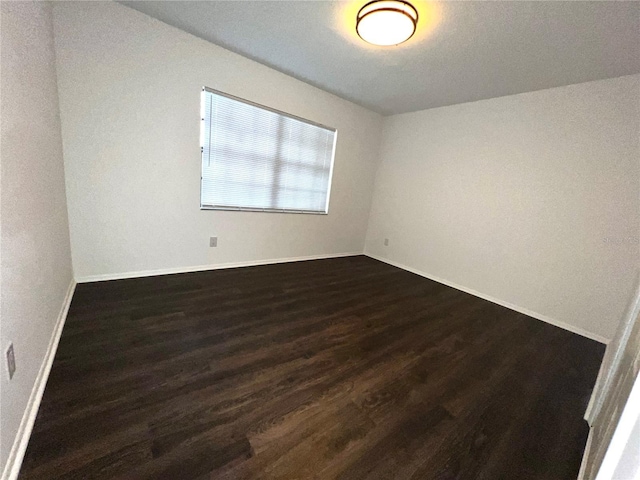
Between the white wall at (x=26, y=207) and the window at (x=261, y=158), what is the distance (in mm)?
1357

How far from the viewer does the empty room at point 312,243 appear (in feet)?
3.84

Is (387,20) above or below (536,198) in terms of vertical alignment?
above

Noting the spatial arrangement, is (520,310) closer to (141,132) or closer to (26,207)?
(26,207)

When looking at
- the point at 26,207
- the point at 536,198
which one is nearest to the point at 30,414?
the point at 26,207

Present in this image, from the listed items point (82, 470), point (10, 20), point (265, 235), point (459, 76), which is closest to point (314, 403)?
point (82, 470)

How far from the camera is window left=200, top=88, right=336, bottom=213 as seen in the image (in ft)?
9.87

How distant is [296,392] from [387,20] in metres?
2.59

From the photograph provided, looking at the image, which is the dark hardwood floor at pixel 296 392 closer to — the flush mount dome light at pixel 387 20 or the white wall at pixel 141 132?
the white wall at pixel 141 132

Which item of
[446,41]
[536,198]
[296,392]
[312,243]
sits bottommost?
[296,392]

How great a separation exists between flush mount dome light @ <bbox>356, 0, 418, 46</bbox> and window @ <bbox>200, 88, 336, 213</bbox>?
5.55 feet

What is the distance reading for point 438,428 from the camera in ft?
4.50

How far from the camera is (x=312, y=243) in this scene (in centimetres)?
429

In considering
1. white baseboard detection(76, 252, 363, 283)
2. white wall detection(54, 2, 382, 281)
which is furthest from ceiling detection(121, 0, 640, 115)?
white baseboard detection(76, 252, 363, 283)

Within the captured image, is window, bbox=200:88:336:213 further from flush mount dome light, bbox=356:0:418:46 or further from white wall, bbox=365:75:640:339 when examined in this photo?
flush mount dome light, bbox=356:0:418:46
